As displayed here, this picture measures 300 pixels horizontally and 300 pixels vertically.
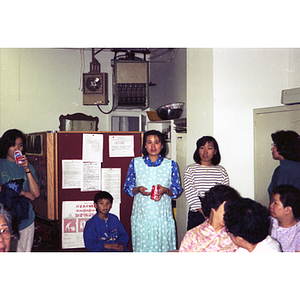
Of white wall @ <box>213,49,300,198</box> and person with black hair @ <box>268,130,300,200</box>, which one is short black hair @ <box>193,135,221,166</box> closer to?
white wall @ <box>213,49,300,198</box>

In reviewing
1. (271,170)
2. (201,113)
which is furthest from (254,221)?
(201,113)

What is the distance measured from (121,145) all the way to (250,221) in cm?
102

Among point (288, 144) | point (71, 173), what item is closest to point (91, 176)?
point (71, 173)

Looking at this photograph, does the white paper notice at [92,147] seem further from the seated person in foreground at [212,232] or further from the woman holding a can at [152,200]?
the seated person in foreground at [212,232]

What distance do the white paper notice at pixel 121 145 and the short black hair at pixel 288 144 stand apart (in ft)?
2.90

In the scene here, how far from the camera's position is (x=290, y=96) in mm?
1604

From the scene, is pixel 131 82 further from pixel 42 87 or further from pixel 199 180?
pixel 199 180

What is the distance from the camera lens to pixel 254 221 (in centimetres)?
94

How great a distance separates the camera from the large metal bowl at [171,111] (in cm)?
225

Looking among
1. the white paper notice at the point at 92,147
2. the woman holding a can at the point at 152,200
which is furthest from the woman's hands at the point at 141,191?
the white paper notice at the point at 92,147

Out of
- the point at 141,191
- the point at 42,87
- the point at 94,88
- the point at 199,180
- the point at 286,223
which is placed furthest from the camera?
the point at 42,87

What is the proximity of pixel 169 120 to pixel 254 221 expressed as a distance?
1466 millimetres
